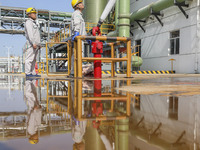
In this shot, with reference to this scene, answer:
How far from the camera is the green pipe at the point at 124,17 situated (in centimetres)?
1186

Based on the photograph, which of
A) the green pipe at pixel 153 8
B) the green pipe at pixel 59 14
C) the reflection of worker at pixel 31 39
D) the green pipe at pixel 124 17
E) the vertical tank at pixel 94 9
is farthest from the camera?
the green pipe at pixel 59 14

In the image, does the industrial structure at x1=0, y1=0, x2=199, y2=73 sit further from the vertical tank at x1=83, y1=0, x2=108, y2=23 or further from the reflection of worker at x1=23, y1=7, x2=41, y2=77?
the reflection of worker at x1=23, y1=7, x2=41, y2=77

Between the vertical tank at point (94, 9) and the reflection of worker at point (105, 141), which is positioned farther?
the vertical tank at point (94, 9)

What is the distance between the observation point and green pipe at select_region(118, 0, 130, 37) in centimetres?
1186

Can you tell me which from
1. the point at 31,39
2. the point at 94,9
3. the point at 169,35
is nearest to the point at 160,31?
the point at 169,35

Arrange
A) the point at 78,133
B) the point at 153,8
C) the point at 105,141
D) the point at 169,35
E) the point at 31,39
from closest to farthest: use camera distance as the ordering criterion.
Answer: the point at 105,141
the point at 78,133
the point at 31,39
the point at 153,8
the point at 169,35

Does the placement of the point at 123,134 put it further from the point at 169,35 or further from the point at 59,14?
the point at 59,14

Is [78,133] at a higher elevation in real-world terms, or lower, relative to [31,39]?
lower

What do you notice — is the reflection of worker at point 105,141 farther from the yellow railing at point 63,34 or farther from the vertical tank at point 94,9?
the vertical tank at point 94,9

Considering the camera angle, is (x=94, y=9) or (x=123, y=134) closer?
(x=123, y=134)

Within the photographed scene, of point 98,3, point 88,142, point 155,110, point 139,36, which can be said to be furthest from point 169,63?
point 88,142

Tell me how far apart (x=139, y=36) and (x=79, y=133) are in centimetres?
1459

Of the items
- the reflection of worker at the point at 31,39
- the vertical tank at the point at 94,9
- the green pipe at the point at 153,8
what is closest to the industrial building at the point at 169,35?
the green pipe at the point at 153,8

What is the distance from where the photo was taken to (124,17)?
12.0m
